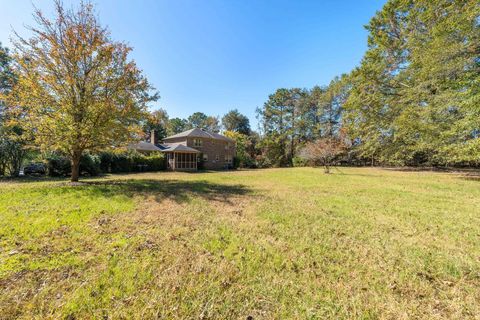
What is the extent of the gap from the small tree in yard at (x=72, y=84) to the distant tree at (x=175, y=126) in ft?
145

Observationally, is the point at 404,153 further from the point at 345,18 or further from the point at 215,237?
the point at 215,237

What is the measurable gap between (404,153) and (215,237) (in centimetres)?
2702

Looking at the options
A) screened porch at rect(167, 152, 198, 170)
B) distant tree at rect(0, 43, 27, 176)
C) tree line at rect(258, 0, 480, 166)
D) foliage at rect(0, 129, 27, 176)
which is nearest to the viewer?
tree line at rect(258, 0, 480, 166)

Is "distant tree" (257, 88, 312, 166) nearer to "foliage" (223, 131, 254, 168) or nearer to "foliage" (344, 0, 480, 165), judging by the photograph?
"foliage" (223, 131, 254, 168)

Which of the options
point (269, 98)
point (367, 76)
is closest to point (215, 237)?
point (367, 76)

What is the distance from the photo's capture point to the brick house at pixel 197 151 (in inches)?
1017

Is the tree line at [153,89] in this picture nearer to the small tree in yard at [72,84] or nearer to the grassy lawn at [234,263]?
the small tree in yard at [72,84]

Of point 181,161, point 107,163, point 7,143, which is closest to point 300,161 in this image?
point 181,161

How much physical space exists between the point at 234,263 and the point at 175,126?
56.1m

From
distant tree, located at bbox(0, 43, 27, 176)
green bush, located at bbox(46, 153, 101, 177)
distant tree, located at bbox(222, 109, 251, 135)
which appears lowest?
green bush, located at bbox(46, 153, 101, 177)

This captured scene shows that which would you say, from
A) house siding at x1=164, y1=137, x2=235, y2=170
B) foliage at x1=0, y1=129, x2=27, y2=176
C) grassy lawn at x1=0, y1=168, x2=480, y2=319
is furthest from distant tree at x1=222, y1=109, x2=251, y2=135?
grassy lawn at x1=0, y1=168, x2=480, y2=319

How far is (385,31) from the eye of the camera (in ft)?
67.9

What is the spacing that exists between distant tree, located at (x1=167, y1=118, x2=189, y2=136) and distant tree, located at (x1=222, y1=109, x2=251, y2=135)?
14413 mm

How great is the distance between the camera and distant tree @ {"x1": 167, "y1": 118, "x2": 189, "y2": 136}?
175ft
